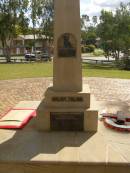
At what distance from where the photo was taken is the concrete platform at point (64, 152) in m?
5.35

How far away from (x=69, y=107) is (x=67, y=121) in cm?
28

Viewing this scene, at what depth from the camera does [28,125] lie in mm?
7371

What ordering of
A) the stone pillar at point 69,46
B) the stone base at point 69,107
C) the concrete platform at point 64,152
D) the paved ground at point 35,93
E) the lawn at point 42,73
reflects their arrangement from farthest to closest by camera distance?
the lawn at point 42,73, the paved ground at point 35,93, the stone base at point 69,107, the stone pillar at point 69,46, the concrete platform at point 64,152

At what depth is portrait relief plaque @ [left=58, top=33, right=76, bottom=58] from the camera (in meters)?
6.73

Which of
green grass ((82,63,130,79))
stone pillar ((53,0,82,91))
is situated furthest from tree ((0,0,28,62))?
stone pillar ((53,0,82,91))

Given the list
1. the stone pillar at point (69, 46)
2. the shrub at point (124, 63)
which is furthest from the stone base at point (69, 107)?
the shrub at point (124, 63)

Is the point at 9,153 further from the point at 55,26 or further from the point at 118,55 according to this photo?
the point at 118,55

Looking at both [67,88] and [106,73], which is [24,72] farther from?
[67,88]

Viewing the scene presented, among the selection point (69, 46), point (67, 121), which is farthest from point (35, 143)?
point (69, 46)

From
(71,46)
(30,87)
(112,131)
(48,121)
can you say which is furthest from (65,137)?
(30,87)

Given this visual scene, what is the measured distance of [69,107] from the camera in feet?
22.4

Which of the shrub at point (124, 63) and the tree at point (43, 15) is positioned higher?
the tree at point (43, 15)

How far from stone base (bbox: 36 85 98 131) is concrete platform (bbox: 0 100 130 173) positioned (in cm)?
24

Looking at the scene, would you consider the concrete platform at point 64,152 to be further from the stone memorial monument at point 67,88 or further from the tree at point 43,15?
the tree at point 43,15
